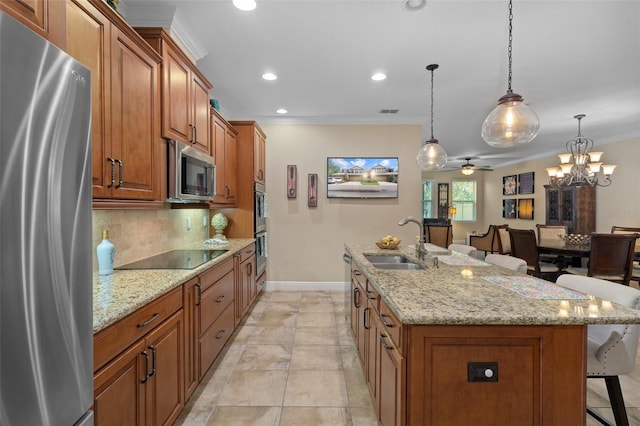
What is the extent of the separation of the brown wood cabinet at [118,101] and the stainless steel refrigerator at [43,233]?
0.68 metres

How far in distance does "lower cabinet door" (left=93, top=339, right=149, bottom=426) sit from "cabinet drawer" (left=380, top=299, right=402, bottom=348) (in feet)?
3.76

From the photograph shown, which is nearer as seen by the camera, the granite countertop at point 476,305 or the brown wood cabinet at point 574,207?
the granite countertop at point 476,305

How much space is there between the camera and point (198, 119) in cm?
261

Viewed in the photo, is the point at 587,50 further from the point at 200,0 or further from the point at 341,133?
the point at 200,0

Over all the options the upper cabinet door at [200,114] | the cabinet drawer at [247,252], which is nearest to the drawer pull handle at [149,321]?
the upper cabinet door at [200,114]

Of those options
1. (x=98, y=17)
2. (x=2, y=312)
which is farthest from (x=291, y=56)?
(x=2, y=312)

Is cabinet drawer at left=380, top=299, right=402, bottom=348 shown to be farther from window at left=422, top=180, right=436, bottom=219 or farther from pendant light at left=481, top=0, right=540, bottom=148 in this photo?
window at left=422, top=180, right=436, bottom=219

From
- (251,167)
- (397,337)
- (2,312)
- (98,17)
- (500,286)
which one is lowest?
(397,337)

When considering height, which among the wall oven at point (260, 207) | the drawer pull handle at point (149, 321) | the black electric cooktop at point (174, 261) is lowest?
the drawer pull handle at point (149, 321)

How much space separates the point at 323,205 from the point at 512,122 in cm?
311

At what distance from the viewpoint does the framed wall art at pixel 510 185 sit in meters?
8.70

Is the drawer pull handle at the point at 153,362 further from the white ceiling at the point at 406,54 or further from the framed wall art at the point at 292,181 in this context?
the framed wall art at the point at 292,181

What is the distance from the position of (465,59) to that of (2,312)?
3583mm

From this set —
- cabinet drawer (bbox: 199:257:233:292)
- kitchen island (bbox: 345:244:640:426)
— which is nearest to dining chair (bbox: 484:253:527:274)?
kitchen island (bbox: 345:244:640:426)
